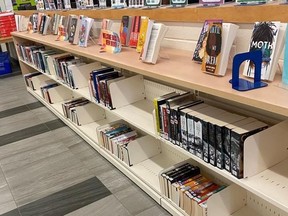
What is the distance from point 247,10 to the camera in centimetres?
153

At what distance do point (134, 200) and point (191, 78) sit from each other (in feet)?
3.70

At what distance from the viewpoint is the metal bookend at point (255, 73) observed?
1298 mm

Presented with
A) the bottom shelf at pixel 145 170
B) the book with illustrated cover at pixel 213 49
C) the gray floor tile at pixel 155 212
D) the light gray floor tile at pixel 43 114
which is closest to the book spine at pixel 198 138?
the book with illustrated cover at pixel 213 49

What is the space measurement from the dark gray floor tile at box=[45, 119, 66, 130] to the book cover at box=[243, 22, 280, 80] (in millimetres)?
2778

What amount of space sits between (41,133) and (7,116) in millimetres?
950

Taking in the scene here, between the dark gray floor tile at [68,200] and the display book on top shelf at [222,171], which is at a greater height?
the display book on top shelf at [222,171]

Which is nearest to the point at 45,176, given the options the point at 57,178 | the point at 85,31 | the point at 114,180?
the point at 57,178

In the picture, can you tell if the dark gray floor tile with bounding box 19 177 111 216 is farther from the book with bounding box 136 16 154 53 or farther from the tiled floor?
the book with bounding box 136 16 154 53

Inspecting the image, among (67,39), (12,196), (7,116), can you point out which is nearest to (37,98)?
(7,116)

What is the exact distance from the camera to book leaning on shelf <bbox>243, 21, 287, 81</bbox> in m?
1.30

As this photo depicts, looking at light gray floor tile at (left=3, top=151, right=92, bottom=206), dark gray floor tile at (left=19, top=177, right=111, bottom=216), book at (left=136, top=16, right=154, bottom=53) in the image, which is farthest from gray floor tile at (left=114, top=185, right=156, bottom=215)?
book at (left=136, top=16, right=154, bottom=53)

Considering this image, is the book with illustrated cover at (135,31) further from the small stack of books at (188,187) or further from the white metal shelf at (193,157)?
the small stack of books at (188,187)

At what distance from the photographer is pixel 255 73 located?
52.4 inches

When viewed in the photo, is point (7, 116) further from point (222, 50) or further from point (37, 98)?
point (222, 50)
